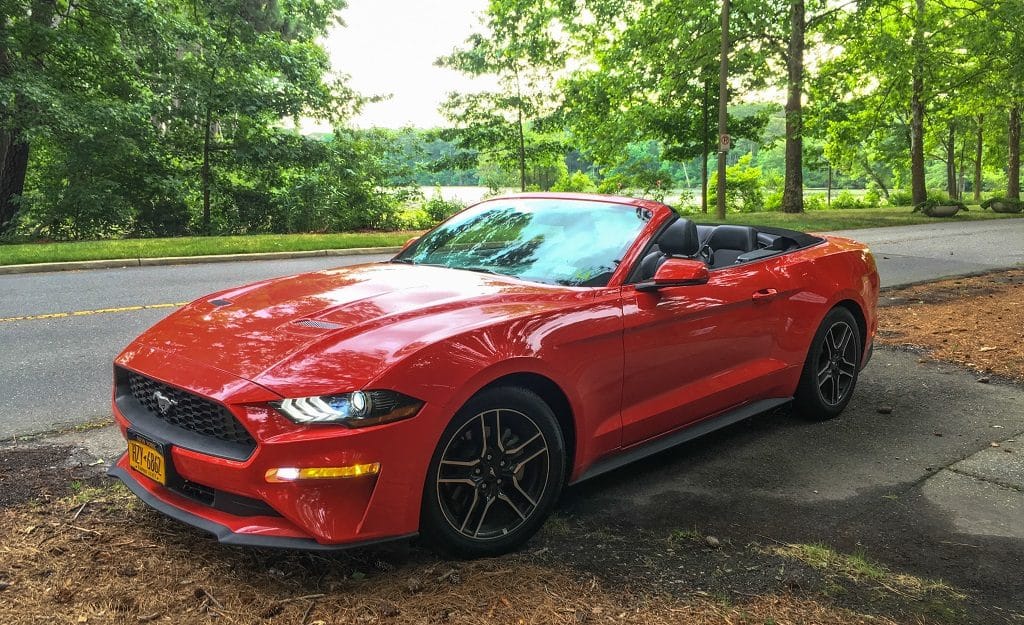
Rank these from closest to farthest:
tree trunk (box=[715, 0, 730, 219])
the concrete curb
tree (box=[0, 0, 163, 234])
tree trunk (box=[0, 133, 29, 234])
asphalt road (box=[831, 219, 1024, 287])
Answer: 1. the concrete curb
2. asphalt road (box=[831, 219, 1024, 287])
3. tree (box=[0, 0, 163, 234])
4. tree trunk (box=[0, 133, 29, 234])
5. tree trunk (box=[715, 0, 730, 219])

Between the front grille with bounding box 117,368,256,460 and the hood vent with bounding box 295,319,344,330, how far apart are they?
484mm

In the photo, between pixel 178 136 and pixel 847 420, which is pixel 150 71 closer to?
pixel 178 136

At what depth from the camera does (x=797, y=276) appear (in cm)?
471

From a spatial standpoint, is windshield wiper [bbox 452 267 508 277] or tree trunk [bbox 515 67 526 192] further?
tree trunk [bbox 515 67 526 192]

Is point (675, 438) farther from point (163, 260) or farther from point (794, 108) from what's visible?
point (794, 108)

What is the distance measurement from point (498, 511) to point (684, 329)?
1.34 metres

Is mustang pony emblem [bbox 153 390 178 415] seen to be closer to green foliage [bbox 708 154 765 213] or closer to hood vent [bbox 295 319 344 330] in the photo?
hood vent [bbox 295 319 344 330]

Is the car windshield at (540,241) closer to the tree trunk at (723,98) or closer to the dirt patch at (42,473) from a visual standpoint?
the dirt patch at (42,473)

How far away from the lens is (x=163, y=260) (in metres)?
13.2

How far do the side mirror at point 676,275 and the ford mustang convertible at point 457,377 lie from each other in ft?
0.03

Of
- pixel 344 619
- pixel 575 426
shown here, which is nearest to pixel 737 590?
pixel 575 426

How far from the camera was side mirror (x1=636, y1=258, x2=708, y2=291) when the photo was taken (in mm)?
3646

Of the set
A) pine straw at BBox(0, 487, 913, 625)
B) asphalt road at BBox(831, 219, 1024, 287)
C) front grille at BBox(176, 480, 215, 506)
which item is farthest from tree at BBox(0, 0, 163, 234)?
front grille at BBox(176, 480, 215, 506)

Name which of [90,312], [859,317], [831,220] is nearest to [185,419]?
[859,317]
